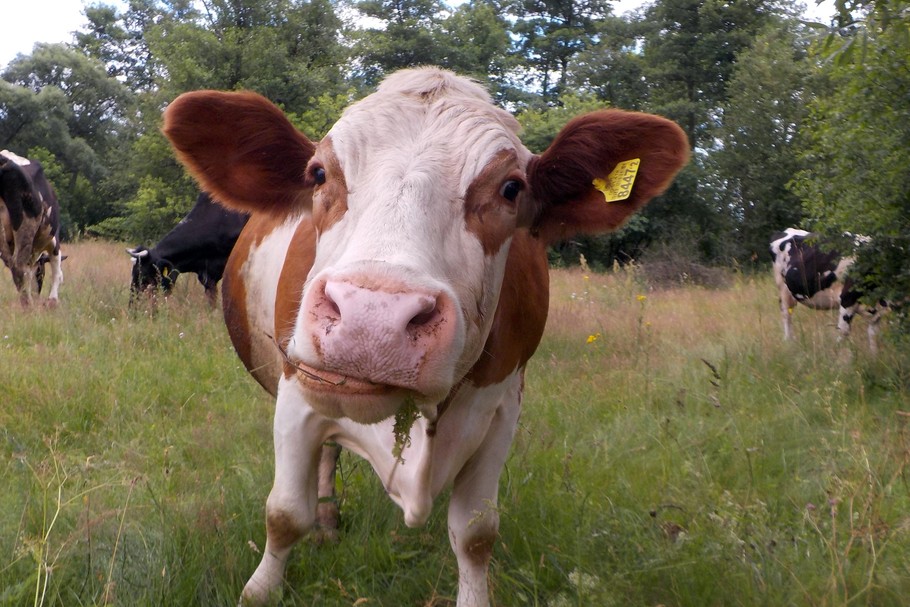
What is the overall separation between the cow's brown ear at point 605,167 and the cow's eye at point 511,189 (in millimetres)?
251

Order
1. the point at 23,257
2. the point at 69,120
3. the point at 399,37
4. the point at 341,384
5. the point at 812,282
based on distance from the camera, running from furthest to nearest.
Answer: the point at 69,120, the point at 399,37, the point at 812,282, the point at 23,257, the point at 341,384

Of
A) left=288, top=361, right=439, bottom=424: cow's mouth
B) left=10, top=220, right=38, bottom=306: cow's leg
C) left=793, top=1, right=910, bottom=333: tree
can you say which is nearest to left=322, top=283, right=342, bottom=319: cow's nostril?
left=288, top=361, right=439, bottom=424: cow's mouth

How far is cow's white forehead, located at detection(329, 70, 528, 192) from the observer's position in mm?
2059

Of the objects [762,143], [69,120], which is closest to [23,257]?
[762,143]

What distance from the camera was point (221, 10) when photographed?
22.8 metres

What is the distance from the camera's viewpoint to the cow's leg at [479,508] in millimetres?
2662

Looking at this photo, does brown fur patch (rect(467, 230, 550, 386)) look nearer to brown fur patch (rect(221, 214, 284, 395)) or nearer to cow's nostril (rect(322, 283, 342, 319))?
cow's nostril (rect(322, 283, 342, 319))

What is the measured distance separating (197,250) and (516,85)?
88.1 feet

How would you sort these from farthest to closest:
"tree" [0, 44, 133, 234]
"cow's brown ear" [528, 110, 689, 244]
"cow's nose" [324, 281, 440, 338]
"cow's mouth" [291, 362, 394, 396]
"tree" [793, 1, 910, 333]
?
"tree" [0, 44, 133, 234], "tree" [793, 1, 910, 333], "cow's brown ear" [528, 110, 689, 244], "cow's mouth" [291, 362, 394, 396], "cow's nose" [324, 281, 440, 338]

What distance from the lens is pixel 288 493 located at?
2.64m

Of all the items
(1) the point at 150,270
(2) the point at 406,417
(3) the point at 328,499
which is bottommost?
(1) the point at 150,270

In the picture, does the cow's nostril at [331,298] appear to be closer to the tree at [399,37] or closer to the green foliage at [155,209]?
the green foliage at [155,209]

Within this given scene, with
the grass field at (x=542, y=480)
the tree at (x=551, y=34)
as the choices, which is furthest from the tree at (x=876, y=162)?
the tree at (x=551, y=34)

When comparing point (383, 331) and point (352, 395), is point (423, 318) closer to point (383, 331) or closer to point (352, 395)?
point (383, 331)
